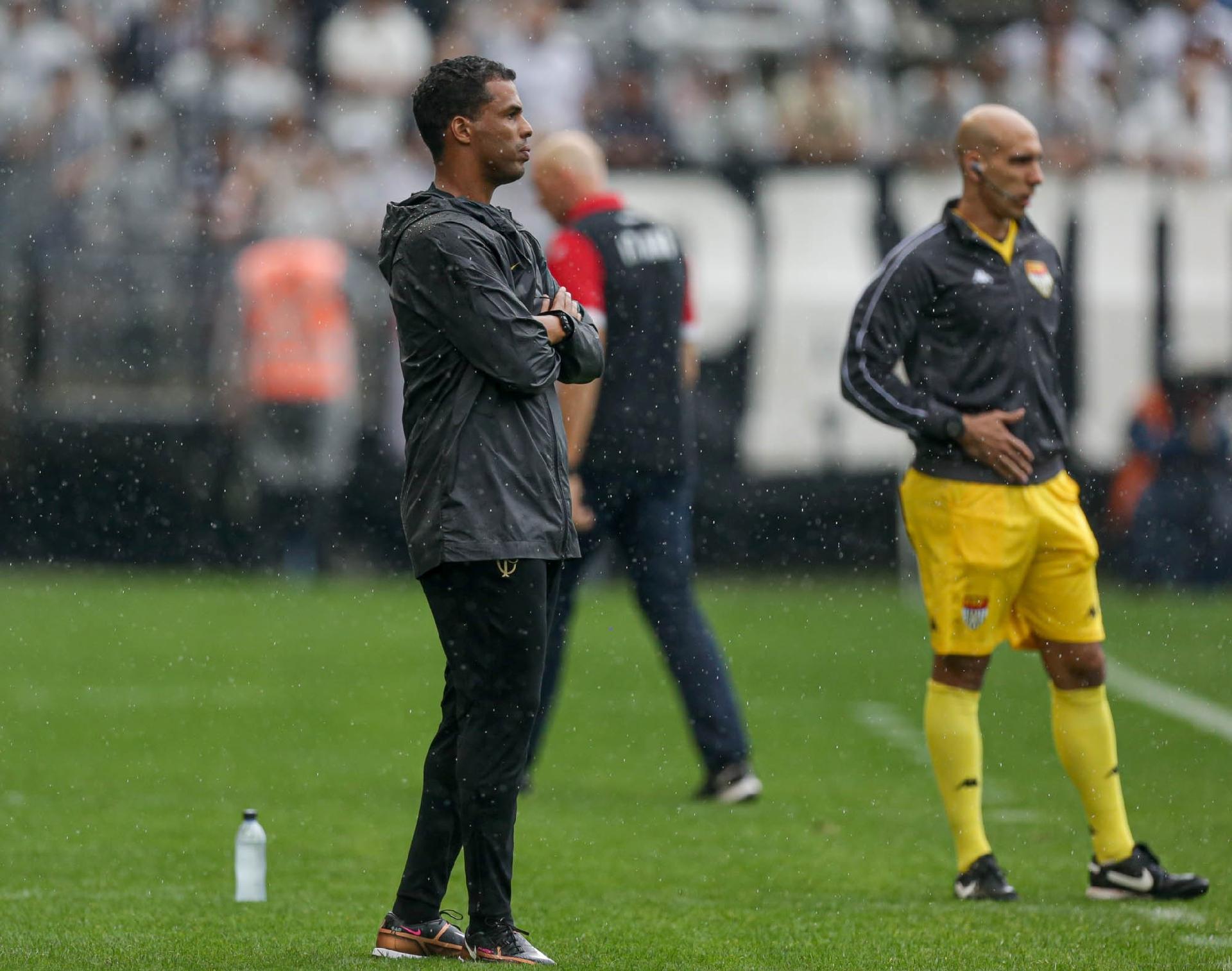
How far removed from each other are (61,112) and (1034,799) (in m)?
12.0

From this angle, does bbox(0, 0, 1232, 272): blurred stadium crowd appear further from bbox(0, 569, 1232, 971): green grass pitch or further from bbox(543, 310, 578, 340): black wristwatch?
bbox(543, 310, 578, 340): black wristwatch

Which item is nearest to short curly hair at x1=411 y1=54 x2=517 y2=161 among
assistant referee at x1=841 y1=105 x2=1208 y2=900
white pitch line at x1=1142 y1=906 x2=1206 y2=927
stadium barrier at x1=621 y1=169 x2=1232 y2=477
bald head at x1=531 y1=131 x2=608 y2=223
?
assistant referee at x1=841 y1=105 x2=1208 y2=900

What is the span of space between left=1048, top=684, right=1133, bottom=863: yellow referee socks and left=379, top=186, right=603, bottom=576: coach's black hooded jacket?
6.43 ft

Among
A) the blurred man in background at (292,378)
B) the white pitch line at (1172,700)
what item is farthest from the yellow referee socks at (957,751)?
the blurred man in background at (292,378)

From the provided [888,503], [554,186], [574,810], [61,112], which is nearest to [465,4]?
[61,112]

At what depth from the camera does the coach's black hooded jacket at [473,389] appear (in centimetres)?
448

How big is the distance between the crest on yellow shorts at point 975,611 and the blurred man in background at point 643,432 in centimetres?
164

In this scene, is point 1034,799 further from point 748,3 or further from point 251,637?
point 748,3

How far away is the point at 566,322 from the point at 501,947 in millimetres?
1344

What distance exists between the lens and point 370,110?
1752 cm

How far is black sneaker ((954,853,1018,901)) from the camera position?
18.7 feet

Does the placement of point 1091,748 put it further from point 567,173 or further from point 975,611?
point 567,173

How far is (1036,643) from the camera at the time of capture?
239 inches

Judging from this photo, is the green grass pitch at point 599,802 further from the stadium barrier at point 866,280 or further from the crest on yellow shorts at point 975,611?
the stadium barrier at point 866,280
